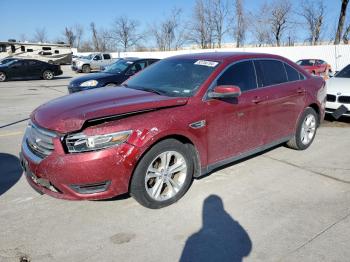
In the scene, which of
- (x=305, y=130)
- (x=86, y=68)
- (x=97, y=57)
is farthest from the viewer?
(x=97, y=57)

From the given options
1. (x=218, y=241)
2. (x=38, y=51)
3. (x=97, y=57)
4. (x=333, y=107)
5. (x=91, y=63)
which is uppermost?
(x=38, y=51)

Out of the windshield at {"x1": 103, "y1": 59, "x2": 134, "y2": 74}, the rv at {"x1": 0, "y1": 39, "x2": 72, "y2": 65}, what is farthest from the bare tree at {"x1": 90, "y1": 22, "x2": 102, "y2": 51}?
the windshield at {"x1": 103, "y1": 59, "x2": 134, "y2": 74}

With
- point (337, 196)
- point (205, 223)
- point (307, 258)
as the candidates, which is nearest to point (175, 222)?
point (205, 223)

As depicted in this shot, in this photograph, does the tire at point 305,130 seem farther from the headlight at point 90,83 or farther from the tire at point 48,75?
the tire at point 48,75

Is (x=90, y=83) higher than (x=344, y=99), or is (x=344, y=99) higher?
(x=90, y=83)

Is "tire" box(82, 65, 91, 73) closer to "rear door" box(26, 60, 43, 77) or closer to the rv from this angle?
"rear door" box(26, 60, 43, 77)

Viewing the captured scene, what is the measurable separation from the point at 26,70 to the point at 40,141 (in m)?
21.7

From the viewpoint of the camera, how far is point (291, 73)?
5.42m

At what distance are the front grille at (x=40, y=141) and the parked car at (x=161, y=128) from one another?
0.03 feet

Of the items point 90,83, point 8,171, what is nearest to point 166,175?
point 8,171

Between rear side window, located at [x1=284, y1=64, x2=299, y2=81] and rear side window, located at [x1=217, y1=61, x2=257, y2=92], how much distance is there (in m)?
0.95

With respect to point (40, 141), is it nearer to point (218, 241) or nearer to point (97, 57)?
point (218, 241)

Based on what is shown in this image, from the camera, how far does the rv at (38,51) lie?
3897 cm

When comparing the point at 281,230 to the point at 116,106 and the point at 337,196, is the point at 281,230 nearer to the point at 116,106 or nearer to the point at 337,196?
the point at 337,196
